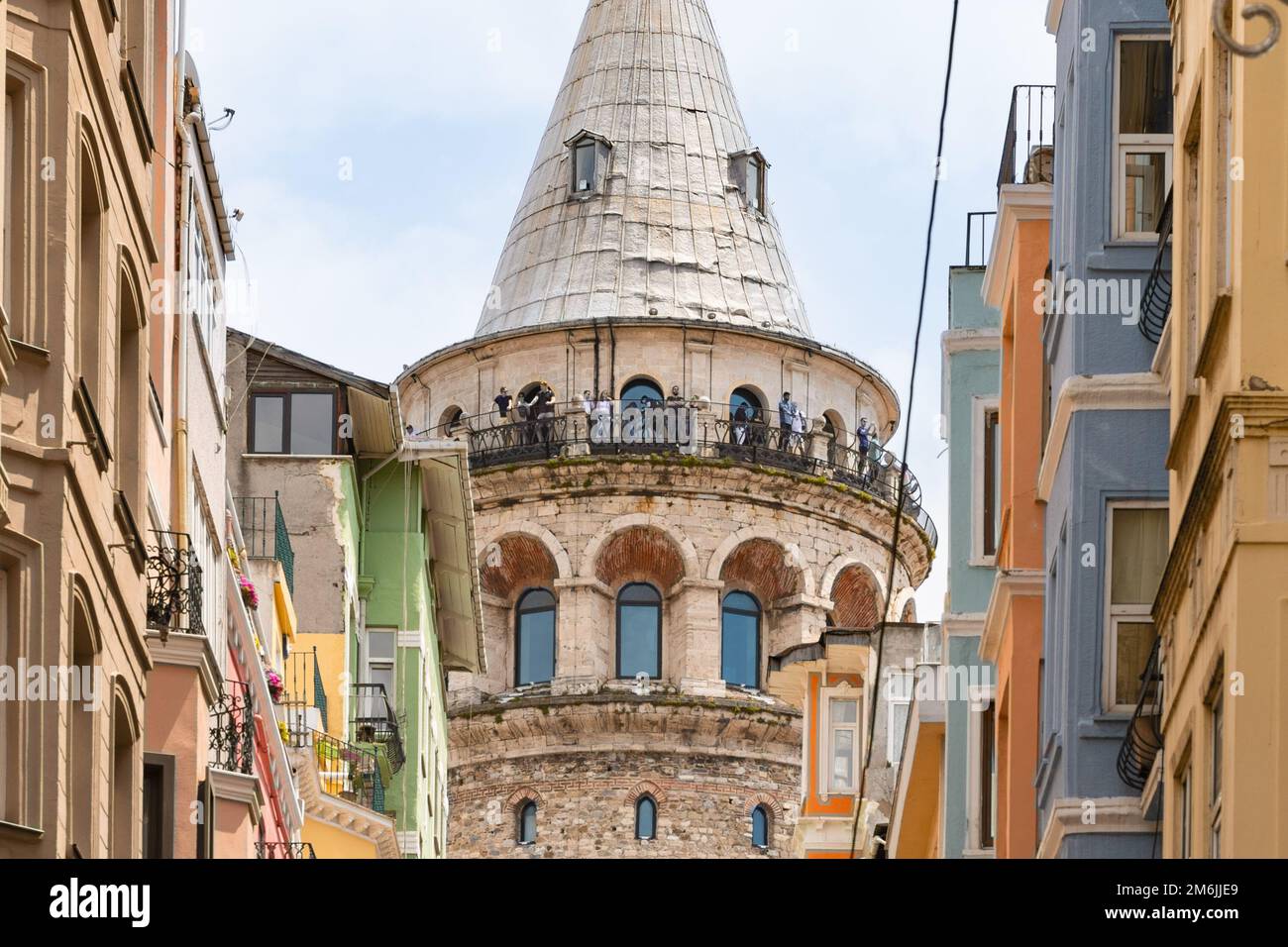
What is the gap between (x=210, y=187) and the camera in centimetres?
2811

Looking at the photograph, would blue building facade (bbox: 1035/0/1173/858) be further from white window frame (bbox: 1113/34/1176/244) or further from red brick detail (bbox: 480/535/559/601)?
red brick detail (bbox: 480/535/559/601)

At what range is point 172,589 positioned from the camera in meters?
23.1

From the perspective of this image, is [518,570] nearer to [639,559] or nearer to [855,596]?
[639,559]

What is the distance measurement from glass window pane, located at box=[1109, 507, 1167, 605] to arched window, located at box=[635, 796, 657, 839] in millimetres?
58219

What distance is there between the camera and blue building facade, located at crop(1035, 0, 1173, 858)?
2122cm

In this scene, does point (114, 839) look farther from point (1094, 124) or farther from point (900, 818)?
point (900, 818)

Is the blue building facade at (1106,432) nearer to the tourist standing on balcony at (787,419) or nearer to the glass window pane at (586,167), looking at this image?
the tourist standing on balcony at (787,419)

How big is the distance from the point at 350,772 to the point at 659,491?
41884mm

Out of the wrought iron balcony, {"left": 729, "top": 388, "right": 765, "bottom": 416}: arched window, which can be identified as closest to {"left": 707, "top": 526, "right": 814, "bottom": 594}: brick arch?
{"left": 729, "top": 388, "right": 765, "bottom": 416}: arched window

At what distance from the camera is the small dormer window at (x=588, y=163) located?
8569cm

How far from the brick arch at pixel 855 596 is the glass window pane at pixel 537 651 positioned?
591 cm
